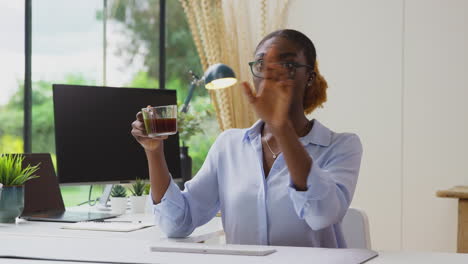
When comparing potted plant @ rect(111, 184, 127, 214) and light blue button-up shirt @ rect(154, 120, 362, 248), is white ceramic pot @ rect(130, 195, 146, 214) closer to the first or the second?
potted plant @ rect(111, 184, 127, 214)

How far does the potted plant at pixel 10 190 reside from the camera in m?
2.27

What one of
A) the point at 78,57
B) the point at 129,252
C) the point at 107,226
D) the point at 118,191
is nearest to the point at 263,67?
the point at 129,252

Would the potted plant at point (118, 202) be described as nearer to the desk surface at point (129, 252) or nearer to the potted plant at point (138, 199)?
the potted plant at point (138, 199)

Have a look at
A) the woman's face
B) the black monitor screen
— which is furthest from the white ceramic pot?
the woman's face

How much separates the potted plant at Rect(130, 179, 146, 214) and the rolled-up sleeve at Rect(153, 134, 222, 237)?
727 mm

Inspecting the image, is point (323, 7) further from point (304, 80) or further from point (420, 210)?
point (304, 80)

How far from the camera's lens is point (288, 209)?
186 cm

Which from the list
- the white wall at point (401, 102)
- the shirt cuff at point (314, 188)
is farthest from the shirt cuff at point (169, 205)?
the white wall at point (401, 102)

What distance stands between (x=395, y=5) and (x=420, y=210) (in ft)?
3.84

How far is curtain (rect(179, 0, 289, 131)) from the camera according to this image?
425 centimetres

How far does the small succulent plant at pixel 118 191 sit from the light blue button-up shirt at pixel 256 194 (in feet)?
2.57

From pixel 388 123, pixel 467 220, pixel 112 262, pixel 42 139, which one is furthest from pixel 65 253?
pixel 42 139

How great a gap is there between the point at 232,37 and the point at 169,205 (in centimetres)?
250

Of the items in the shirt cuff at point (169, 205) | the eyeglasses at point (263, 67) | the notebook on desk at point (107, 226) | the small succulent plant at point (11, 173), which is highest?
the eyeglasses at point (263, 67)
